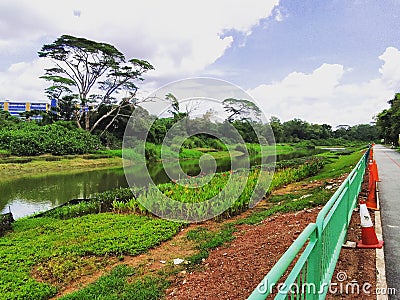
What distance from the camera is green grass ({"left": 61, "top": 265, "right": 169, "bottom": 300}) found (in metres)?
3.96

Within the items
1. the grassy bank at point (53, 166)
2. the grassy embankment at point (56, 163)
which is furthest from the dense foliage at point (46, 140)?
the grassy bank at point (53, 166)

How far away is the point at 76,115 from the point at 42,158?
416 inches

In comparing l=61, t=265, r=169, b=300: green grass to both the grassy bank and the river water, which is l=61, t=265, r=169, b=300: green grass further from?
the grassy bank

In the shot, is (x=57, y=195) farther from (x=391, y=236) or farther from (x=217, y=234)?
(x=391, y=236)

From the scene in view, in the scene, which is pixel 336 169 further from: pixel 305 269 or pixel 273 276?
pixel 273 276

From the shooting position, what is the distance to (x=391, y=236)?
4770 millimetres

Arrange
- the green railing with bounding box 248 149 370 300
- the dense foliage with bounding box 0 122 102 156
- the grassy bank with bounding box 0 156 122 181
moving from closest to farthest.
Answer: the green railing with bounding box 248 149 370 300 < the grassy bank with bounding box 0 156 122 181 < the dense foliage with bounding box 0 122 102 156

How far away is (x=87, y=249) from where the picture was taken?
5.85m

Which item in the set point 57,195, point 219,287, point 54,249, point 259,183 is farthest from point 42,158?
point 219,287

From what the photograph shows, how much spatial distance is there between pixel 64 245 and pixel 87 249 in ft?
2.28

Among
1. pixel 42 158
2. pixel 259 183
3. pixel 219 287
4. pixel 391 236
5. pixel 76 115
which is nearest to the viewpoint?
pixel 219 287

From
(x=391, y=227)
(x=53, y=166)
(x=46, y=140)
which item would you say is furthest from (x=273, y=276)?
(x=46, y=140)

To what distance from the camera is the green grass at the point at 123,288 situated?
3.96 meters

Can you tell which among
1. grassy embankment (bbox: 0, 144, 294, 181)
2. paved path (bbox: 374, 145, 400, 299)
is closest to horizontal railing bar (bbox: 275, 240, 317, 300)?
paved path (bbox: 374, 145, 400, 299)
